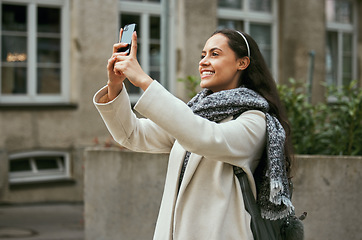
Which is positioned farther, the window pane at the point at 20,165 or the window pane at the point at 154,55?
the window pane at the point at 154,55

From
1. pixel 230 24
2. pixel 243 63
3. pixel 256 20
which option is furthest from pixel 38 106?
pixel 243 63

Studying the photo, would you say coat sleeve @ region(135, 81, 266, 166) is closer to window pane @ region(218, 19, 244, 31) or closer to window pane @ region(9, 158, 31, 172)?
window pane @ region(9, 158, 31, 172)

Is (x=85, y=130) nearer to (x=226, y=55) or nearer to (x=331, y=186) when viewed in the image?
(x=331, y=186)

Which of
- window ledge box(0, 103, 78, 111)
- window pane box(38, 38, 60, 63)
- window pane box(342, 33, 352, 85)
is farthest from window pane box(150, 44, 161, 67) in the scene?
window pane box(342, 33, 352, 85)

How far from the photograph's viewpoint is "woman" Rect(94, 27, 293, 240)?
214cm

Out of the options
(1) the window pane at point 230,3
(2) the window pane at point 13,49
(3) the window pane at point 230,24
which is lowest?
(2) the window pane at point 13,49

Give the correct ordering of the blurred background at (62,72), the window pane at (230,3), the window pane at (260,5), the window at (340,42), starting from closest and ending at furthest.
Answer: the blurred background at (62,72) < the window pane at (230,3) < the window pane at (260,5) < the window at (340,42)

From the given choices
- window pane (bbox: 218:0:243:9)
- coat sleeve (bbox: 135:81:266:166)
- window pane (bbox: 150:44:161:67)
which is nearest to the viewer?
coat sleeve (bbox: 135:81:266:166)

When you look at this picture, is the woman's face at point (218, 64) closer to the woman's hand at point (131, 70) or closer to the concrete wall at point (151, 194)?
the woman's hand at point (131, 70)

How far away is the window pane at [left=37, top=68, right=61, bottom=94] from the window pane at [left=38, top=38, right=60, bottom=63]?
0.59 ft

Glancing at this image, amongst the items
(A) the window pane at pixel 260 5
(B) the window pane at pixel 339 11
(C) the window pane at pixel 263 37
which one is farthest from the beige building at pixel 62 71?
(B) the window pane at pixel 339 11

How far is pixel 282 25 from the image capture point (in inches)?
516

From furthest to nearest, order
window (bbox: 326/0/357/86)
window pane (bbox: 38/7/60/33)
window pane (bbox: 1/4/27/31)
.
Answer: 1. window (bbox: 326/0/357/86)
2. window pane (bbox: 38/7/60/33)
3. window pane (bbox: 1/4/27/31)

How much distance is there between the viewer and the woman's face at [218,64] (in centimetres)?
244
